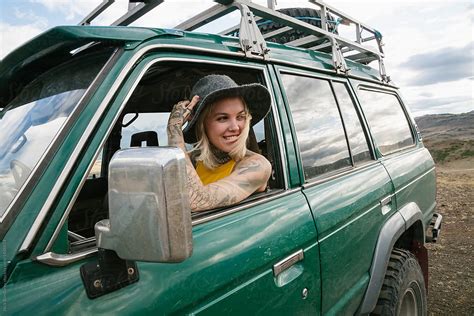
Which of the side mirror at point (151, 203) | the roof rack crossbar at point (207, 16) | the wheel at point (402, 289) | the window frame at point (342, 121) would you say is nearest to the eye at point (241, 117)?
the window frame at point (342, 121)

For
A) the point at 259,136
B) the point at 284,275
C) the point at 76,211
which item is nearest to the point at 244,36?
the point at 259,136

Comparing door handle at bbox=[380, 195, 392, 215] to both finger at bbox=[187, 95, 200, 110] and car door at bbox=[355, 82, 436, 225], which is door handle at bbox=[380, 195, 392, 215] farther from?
finger at bbox=[187, 95, 200, 110]

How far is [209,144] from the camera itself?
2.05 m

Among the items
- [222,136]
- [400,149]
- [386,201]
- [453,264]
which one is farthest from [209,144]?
[453,264]

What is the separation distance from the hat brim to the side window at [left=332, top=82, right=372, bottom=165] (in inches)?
34.5

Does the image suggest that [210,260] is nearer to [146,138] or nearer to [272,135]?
[272,135]

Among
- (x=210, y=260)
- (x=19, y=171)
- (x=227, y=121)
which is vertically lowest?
(x=210, y=260)

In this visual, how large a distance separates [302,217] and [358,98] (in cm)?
144

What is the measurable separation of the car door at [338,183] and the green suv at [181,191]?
1 centimetres

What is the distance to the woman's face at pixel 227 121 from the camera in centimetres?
194

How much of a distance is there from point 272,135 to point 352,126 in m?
0.99

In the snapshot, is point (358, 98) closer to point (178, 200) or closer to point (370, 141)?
point (370, 141)

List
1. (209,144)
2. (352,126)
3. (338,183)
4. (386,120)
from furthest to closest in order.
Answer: (386,120)
(352,126)
(338,183)
(209,144)

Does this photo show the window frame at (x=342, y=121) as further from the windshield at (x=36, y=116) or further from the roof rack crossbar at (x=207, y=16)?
the windshield at (x=36, y=116)
